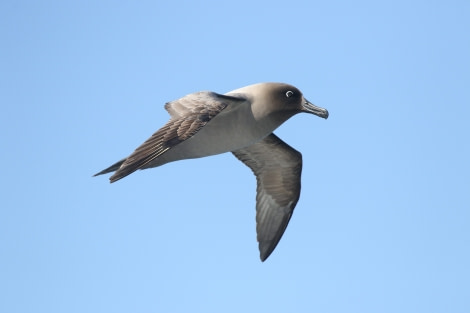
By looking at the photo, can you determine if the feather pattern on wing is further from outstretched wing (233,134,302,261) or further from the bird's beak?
outstretched wing (233,134,302,261)

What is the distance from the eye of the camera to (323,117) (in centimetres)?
1555

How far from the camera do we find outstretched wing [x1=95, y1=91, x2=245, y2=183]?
41.1 ft

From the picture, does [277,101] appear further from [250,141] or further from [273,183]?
[273,183]

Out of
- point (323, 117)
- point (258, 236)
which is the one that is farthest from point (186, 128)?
point (258, 236)

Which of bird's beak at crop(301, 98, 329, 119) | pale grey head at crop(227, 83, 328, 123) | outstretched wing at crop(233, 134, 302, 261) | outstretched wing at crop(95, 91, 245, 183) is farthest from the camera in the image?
outstretched wing at crop(233, 134, 302, 261)

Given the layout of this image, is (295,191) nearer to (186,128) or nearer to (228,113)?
(228,113)

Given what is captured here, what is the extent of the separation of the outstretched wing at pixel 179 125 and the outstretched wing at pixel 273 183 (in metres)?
2.73

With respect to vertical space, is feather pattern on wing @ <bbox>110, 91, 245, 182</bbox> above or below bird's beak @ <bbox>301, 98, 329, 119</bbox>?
below

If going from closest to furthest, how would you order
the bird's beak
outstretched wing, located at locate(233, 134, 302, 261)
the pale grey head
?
the pale grey head < the bird's beak < outstretched wing, located at locate(233, 134, 302, 261)

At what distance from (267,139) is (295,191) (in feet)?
3.91

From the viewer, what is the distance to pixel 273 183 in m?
17.3

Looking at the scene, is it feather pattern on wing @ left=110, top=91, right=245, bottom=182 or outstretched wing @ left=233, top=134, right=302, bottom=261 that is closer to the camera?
feather pattern on wing @ left=110, top=91, right=245, bottom=182

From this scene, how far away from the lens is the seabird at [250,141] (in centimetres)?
1302

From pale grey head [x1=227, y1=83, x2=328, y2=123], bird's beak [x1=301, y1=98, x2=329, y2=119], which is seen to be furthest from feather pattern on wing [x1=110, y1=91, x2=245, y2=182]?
bird's beak [x1=301, y1=98, x2=329, y2=119]
